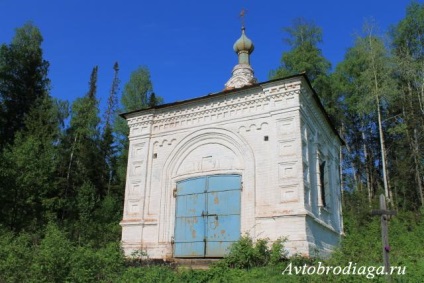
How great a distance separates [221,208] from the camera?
966 cm

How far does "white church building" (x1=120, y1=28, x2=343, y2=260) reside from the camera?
9.01 meters

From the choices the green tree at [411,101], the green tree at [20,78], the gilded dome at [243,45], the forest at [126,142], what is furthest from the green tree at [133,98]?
the green tree at [411,101]

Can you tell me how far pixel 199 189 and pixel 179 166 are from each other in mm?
1028

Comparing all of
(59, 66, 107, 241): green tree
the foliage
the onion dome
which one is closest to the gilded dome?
the onion dome

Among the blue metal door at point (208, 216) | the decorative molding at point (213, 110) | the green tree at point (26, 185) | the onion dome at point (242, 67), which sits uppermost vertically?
the onion dome at point (242, 67)

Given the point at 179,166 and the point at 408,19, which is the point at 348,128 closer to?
the point at 408,19

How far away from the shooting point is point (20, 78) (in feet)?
72.9

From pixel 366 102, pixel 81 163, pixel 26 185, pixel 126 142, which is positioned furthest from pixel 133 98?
pixel 366 102

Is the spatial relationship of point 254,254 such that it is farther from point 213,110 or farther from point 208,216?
point 213,110

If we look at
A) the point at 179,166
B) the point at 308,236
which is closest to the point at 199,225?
the point at 179,166

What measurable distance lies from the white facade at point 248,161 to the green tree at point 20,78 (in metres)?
12.1

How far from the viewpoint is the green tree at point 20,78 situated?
2075 centimetres

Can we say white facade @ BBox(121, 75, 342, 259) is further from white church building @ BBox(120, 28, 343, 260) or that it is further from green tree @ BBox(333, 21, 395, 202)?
green tree @ BBox(333, 21, 395, 202)

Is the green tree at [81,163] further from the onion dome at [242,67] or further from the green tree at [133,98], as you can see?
the onion dome at [242,67]
